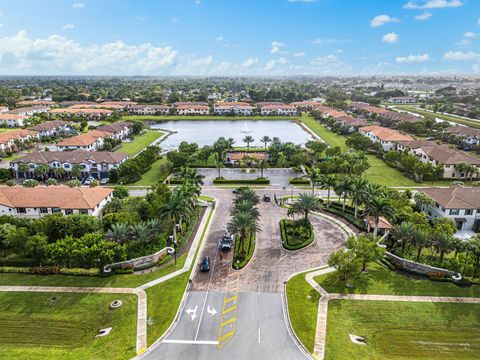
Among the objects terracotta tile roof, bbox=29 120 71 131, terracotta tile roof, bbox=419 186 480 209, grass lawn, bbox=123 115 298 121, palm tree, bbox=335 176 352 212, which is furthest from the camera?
grass lawn, bbox=123 115 298 121

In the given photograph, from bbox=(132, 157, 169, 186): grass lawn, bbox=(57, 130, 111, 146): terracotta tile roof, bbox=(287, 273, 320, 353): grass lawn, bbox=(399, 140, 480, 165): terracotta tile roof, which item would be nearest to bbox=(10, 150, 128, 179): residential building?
bbox=(132, 157, 169, 186): grass lawn

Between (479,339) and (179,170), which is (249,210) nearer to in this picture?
(479,339)

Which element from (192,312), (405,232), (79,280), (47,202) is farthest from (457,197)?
(47,202)

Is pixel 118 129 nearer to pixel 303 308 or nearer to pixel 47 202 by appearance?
pixel 47 202

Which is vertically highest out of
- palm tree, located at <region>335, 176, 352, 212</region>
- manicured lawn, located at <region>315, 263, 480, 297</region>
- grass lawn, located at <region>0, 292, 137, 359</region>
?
palm tree, located at <region>335, 176, 352, 212</region>

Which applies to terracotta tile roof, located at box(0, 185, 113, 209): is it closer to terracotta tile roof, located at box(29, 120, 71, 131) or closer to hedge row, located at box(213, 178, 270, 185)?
hedge row, located at box(213, 178, 270, 185)

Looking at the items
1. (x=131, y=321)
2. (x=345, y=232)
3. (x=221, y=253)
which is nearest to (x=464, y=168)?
(x=345, y=232)

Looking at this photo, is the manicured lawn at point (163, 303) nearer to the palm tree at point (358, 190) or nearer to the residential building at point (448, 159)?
the palm tree at point (358, 190)
